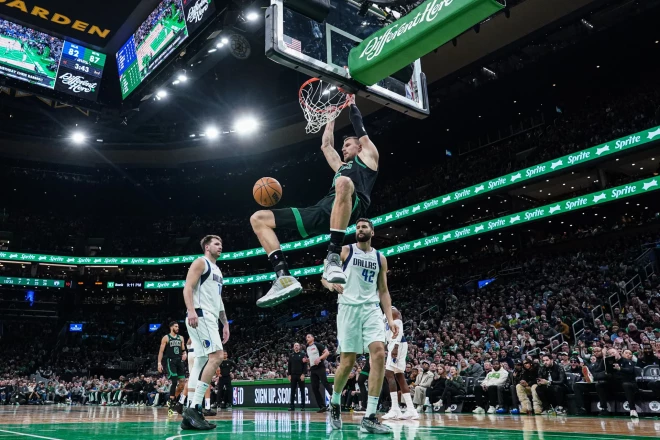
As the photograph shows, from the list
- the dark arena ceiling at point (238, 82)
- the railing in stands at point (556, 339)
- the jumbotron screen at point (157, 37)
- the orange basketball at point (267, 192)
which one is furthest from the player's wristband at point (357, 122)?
the railing in stands at point (556, 339)

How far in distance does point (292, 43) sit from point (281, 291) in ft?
10.2

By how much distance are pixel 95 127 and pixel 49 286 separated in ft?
46.1

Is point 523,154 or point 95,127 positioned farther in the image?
point 95,127

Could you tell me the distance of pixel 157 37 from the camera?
561 inches

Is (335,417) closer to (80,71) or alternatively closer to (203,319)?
(203,319)

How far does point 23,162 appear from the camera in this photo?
3734cm

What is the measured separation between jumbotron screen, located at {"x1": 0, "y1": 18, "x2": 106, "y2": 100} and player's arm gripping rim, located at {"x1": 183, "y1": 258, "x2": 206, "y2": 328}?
Answer: 12.3m

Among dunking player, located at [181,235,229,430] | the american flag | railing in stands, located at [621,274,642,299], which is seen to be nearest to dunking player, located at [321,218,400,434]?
dunking player, located at [181,235,229,430]

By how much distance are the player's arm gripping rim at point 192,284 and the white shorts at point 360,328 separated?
1.59 m

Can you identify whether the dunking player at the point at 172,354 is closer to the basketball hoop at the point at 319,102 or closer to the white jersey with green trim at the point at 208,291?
the white jersey with green trim at the point at 208,291

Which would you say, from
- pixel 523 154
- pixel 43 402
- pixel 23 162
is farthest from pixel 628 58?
pixel 23 162

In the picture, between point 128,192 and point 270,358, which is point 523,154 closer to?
point 270,358

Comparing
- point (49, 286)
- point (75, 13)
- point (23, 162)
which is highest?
point (23, 162)

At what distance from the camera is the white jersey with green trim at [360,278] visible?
5.55m
